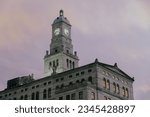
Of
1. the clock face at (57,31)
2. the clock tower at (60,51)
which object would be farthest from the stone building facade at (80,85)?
the clock face at (57,31)

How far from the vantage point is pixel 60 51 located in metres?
114

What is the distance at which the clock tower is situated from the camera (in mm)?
112956

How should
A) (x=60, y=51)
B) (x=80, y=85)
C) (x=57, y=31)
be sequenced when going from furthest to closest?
(x=57, y=31), (x=60, y=51), (x=80, y=85)

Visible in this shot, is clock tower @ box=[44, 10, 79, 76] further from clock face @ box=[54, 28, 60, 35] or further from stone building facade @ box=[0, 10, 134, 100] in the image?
stone building facade @ box=[0, 10, 134, 100]

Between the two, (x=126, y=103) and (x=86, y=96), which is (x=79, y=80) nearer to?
(x=86, y=96)

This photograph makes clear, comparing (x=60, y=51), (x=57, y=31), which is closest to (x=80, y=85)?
(x=60, y=51)

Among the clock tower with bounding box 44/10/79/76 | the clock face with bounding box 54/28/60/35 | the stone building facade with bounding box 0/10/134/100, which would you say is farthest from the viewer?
the clock face with bounding box 54/28/60/35

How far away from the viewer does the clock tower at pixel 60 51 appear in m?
113

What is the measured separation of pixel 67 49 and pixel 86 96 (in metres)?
45.3

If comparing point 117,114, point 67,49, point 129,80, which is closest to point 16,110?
point 117,114

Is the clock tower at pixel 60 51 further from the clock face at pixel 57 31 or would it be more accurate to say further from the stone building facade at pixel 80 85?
the stone building facade at pixel 80 85

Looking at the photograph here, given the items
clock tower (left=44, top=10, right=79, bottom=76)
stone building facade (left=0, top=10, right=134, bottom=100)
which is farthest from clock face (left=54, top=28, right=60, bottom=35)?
stone building facade (left=0, top=10, right=134, bottom=100)

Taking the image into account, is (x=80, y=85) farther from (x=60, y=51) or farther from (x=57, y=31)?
(x=57, y=31)

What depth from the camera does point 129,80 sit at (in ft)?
297
